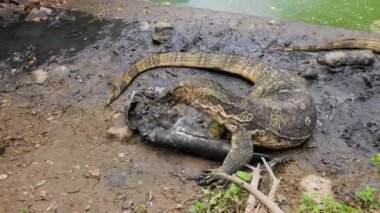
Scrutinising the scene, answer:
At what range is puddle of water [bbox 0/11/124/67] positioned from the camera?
599 cm

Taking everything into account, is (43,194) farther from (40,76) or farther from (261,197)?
(40,76)

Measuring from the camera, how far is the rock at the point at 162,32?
6133 millimetres

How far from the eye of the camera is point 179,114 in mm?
4656

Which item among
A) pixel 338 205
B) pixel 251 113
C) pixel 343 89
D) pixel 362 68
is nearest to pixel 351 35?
pixel 362 68

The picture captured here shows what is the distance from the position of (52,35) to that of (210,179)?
3.56 m

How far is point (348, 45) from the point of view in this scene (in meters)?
5.96

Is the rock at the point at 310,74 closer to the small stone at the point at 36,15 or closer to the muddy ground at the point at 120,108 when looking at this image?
the muddy ground at the point at 120,108

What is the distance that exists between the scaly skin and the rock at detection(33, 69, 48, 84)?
2.96 m

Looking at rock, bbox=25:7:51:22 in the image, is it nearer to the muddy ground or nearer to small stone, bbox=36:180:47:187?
the muddy ground

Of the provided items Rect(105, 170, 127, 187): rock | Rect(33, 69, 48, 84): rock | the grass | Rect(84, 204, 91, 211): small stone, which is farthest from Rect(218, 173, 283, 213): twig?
Rect(33, 69, 48, 84): rock

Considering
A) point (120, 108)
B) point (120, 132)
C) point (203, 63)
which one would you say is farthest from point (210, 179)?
point (203, 63)

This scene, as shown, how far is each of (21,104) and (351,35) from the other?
4.39 metres

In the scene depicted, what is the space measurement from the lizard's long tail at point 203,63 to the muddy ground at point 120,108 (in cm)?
11

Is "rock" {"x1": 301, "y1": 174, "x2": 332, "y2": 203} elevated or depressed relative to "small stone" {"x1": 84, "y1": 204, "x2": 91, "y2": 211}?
elevated
